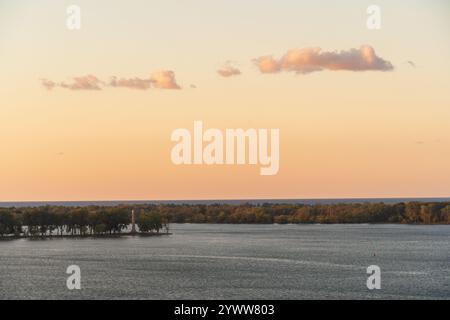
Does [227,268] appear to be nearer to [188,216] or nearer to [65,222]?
[65,222]

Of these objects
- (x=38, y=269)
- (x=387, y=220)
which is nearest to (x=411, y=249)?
(x=38, y=269)

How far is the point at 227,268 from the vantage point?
60.5m

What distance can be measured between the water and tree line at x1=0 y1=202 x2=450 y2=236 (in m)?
9.25

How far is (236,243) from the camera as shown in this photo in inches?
3580

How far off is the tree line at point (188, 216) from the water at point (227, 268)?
9.25 metres

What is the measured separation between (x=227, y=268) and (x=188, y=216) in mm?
104914

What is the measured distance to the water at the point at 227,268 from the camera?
46906 millimetres
